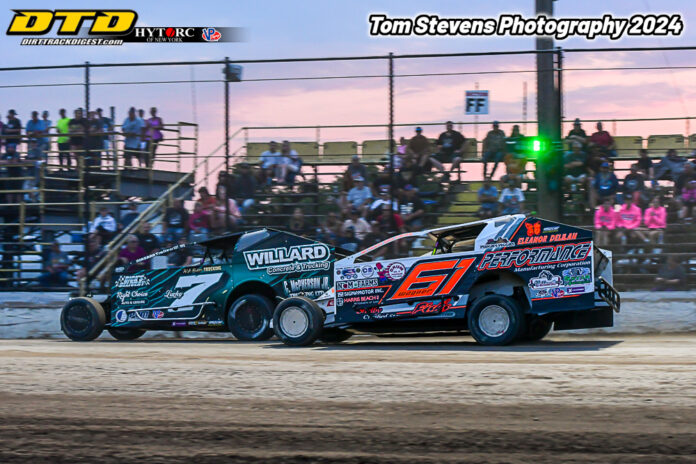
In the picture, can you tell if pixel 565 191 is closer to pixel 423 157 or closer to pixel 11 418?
pixel 423 157

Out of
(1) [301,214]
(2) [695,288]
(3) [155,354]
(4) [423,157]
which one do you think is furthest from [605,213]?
(3) [155,354]

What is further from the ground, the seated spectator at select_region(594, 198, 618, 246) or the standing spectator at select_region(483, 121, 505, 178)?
the standing spectator at select_region(483, 121, 505, 178)

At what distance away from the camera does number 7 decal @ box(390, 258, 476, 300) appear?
11227 mm

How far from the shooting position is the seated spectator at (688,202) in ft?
46.0

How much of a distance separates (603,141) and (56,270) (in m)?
9.38

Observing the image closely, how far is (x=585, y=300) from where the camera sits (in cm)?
1074

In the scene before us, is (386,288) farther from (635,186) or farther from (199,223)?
(635,186)

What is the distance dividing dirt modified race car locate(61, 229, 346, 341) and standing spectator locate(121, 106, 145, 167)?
168 inches

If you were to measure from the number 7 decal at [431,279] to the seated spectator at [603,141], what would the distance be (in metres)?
4.38

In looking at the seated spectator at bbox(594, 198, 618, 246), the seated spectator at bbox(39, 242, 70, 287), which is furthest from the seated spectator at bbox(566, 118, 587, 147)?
the seated spectator at bbox(39, 242, 70, 287)

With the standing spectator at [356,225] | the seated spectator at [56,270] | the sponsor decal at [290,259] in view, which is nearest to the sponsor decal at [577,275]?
the sponsor decal at [290,259]

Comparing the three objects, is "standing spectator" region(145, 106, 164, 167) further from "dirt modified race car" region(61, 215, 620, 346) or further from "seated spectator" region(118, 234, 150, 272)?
"dirt modified race car" region(61, 215, 620, 346)

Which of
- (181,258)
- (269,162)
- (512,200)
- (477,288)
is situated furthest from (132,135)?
(477,288)

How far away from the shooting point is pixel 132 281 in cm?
1373
